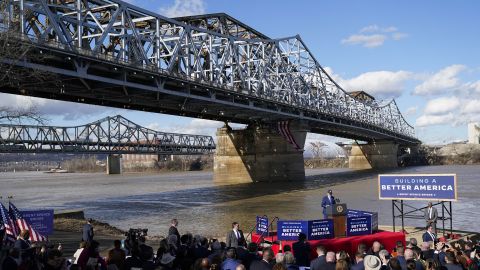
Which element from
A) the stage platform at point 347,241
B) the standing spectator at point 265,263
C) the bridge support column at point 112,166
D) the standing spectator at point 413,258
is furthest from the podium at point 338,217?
the bridge support column at point 112,166

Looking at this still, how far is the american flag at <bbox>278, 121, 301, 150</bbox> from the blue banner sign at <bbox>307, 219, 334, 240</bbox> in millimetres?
56085

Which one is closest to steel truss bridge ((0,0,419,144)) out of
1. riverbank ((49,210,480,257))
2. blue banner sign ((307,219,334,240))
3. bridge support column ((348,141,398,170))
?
riverbank ((49,210,480,257))

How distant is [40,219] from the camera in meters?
16.3

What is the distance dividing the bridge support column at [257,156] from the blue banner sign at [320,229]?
187 ft

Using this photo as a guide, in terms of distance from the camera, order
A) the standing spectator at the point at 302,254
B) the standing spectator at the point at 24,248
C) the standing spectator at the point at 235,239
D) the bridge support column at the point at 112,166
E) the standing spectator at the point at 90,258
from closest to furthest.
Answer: the standing spectator at the point at 24,248 < the standing spectator at the point at 90,258 < the standing spectator at the point at 302,254 < the standing spectator at the point at 235,239 < the bridge support column at the point at 112,166

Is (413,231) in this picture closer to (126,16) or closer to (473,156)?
(126,16)

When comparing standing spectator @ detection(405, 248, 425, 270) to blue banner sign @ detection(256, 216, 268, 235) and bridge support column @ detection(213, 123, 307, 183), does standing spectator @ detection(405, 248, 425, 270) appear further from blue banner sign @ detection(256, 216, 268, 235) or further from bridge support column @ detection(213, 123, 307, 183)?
bridge support column @ detection(213, 123, 307, 183)

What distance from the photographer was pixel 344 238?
1576cm

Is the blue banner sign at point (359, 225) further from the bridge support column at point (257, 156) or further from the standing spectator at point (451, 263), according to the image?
the bridge support column at point (257, 156)

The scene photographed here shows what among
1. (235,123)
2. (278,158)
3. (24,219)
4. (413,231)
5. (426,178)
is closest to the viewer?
(24,219)

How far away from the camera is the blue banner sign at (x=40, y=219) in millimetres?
15986

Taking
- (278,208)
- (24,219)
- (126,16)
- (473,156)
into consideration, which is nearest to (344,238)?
(24,219)

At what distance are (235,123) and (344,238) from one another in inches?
2519

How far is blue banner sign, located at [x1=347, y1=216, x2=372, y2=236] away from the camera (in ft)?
53.2
